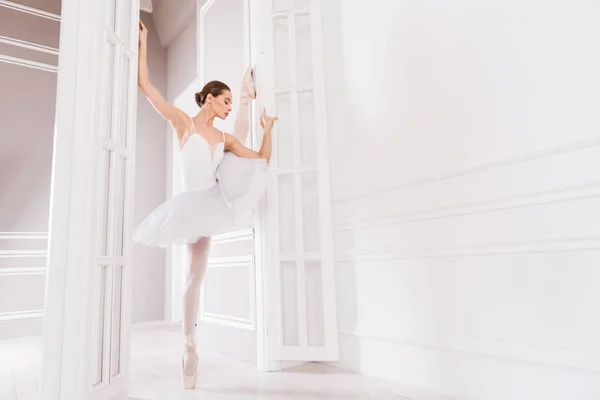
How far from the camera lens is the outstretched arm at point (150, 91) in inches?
81.9

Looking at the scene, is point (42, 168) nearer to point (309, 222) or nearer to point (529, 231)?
point (309, 222)

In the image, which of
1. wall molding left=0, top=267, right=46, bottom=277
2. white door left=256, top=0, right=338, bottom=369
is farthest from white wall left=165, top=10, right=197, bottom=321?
white door left=256, top=0, right=338, bottom=369

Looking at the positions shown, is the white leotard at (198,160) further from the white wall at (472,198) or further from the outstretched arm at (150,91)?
the white wall at (472,198)

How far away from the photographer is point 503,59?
1.61 meters

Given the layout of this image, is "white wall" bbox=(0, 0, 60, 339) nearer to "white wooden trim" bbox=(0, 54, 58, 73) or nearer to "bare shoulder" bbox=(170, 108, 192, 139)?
"white wooden trim" bbox=(0, 54, 58, 73)

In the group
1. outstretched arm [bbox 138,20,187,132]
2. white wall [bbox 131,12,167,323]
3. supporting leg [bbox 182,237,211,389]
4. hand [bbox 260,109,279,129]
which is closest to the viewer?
supporting leg [bbox 182,237,211,389]

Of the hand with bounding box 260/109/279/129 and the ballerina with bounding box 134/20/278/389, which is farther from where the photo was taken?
the hand with bounding box 260/109/279/129

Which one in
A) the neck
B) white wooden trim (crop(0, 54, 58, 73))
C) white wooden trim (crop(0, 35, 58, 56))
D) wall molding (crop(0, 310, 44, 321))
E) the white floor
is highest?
white wooden trim (crop(0, 35, 58, 56))

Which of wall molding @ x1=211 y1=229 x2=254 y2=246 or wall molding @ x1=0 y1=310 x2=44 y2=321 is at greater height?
wall molding @ x1=211 y1=229 x2=254 y2=246

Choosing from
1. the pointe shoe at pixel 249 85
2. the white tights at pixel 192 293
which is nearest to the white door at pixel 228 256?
the pointe shoe at pixel 249 85

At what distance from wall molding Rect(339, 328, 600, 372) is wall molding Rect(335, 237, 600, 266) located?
0.35 metres

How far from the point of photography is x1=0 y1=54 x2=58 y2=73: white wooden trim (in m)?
4.08

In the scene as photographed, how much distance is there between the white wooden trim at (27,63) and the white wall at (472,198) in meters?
3.53

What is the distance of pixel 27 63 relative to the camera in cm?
419
